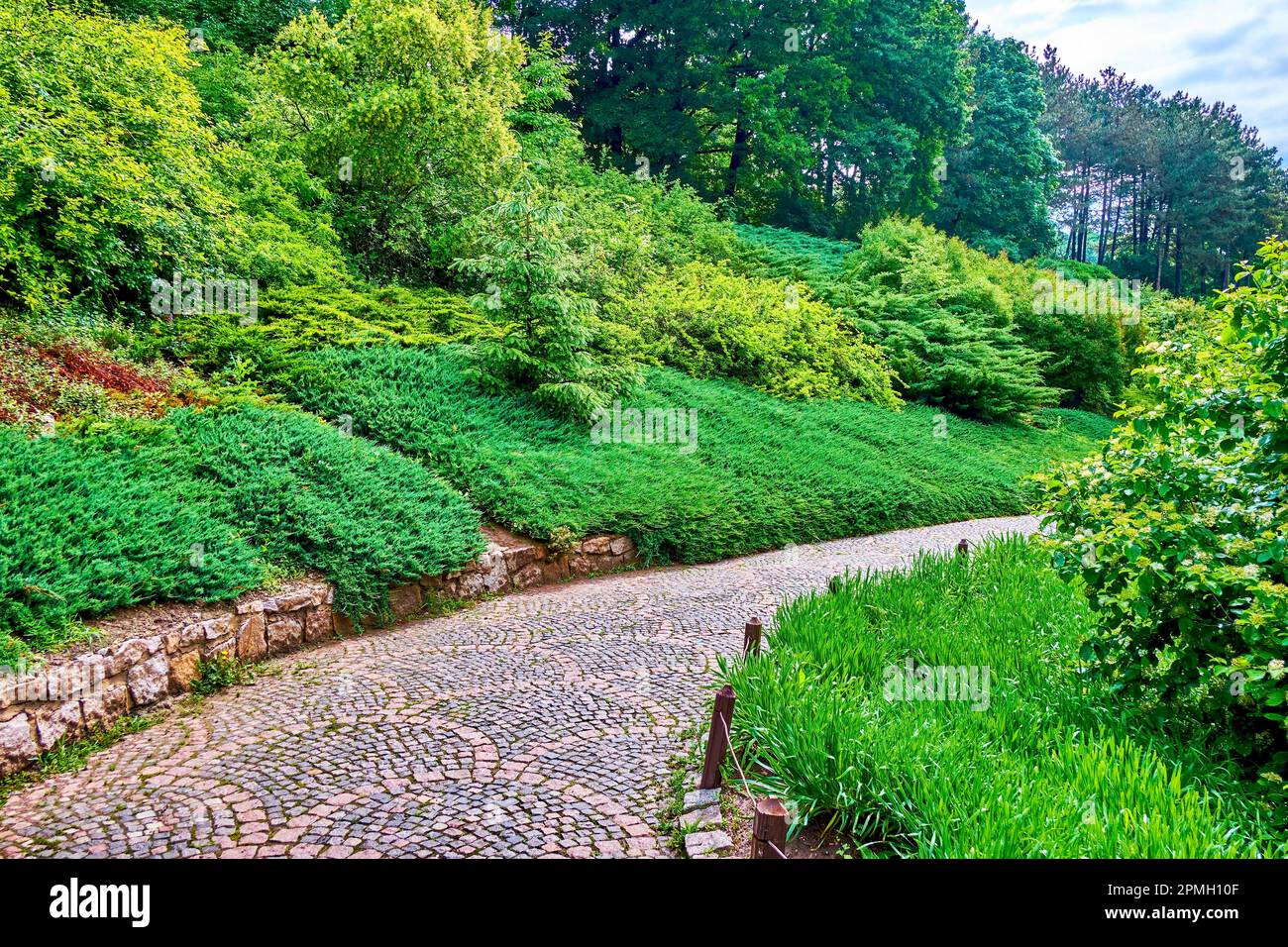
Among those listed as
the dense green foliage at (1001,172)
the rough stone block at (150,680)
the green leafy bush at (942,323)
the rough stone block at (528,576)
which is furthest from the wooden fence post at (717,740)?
the dense green foliage at (1001,172)

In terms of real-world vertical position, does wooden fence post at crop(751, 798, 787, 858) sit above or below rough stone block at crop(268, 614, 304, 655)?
above

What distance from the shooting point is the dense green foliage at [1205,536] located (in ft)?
10.8

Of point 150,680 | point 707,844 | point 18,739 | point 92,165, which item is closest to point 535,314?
point 92,165

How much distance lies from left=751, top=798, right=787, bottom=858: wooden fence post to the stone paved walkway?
720 mm

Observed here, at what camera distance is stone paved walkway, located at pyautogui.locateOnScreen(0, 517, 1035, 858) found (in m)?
3.22

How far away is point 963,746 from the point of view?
Result: 322 cm

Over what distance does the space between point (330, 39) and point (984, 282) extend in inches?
651

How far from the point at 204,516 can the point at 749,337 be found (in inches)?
400

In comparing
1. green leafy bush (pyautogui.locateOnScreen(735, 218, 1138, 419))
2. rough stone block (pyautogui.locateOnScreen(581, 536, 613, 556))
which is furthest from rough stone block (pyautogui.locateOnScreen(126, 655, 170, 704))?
green leafy bush (pyautogui.locateOnScreen(735, 218, 1138, 419))

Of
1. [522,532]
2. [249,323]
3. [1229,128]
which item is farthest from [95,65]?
[1229,128]

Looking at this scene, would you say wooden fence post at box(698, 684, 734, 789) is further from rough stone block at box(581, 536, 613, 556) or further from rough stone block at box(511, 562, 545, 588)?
rough stone block at box(581, 536, 613, 556)

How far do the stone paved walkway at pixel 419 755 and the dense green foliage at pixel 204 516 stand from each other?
735mm

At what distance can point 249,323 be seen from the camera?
9.35 m
